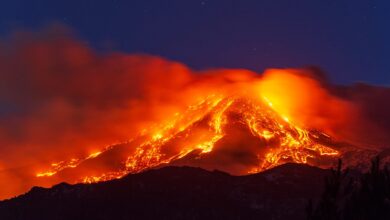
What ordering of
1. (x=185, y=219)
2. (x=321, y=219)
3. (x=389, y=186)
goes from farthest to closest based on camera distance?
(x=185, y=219) < (x=389, y=186) < (x=321, y=219)

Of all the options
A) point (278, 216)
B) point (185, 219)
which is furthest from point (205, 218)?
point (278, 216)

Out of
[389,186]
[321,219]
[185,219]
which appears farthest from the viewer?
[185,219]

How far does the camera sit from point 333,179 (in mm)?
38594

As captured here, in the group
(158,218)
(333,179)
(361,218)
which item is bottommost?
(361,218)

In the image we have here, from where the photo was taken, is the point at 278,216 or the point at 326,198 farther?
the point at 278,216

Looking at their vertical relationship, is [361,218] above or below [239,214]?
below

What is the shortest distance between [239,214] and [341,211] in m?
163

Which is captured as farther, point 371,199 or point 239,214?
point 239,214

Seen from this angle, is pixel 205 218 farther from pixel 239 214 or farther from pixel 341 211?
pixel 341 211

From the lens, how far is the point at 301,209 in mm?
199500

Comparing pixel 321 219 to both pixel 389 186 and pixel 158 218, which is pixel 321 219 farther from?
pixel 158 218

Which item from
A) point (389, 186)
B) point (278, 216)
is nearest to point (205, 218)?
point (278, 216)

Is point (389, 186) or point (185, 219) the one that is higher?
point (185, 219)

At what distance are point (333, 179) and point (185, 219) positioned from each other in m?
158
